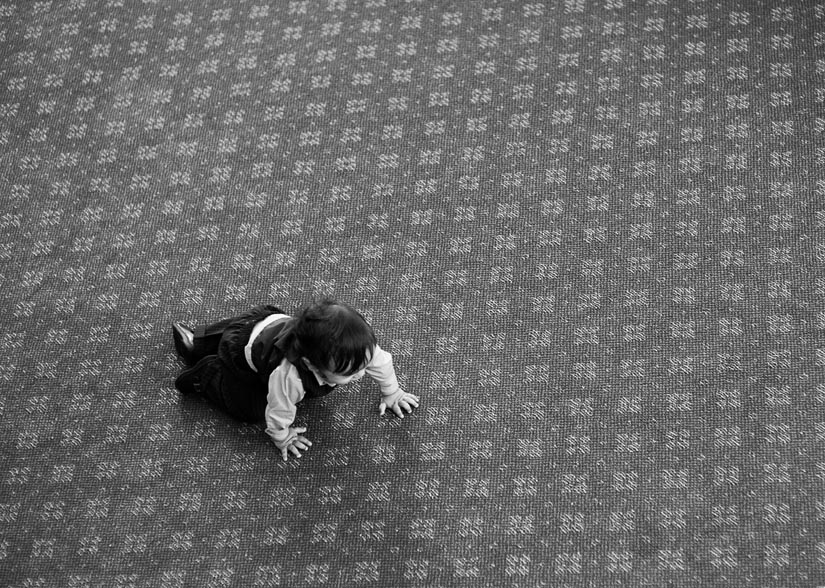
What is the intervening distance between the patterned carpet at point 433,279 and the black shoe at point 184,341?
4 cm

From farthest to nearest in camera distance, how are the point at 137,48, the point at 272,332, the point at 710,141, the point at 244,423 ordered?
Result: the point at 137,48 < the point at 710,141 < the point at 244,423 < the point at 272,332

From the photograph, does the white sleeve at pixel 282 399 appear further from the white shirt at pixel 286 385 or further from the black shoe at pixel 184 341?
the black shoe at pixel 184 341

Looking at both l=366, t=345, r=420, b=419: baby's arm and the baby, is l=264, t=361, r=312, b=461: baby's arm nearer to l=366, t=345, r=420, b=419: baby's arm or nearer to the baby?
the baby

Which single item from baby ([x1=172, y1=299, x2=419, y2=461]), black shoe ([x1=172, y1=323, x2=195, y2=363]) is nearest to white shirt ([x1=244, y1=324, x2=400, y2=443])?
→ baby ([x1=172, y1=299, x2=419, y2=461])

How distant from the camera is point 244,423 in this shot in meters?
1.27

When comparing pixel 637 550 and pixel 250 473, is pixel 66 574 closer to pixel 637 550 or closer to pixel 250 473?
pixel 250 473

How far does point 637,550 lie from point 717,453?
0.57 ft

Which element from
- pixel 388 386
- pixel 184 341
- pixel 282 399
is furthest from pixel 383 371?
pixel 184 341

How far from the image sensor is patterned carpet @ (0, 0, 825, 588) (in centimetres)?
119

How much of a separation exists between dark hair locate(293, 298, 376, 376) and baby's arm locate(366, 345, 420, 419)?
64mm

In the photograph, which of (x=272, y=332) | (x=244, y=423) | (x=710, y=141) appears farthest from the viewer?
(x=710, y=141)

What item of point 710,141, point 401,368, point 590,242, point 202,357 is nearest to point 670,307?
point 590,242

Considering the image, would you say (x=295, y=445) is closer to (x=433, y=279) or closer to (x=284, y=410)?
(x=284, y=410)

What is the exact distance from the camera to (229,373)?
1226 millimetres
